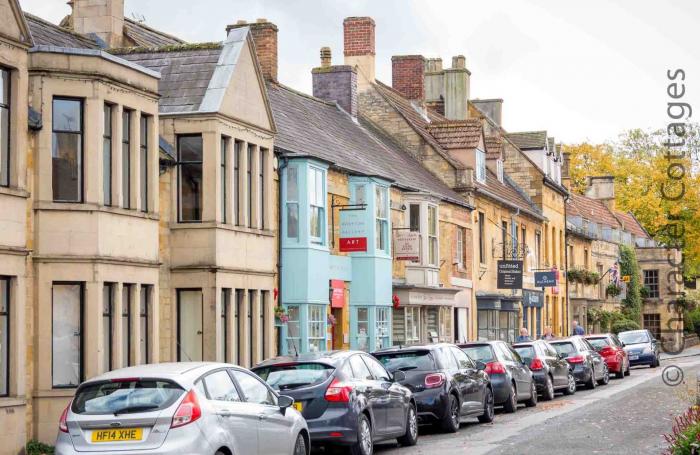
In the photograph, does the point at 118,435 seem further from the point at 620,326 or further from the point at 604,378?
the point at 620,326

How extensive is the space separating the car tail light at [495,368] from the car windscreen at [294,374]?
10.1 metres

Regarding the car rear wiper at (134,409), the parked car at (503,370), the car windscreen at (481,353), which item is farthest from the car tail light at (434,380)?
the car rear wiper at (134,409)

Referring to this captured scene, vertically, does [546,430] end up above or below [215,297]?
below

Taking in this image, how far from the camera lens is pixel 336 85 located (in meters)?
47.3

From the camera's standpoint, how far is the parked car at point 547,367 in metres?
34.4

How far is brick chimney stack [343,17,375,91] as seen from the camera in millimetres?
51000

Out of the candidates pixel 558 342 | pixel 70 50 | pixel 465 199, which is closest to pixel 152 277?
pixel 70 50

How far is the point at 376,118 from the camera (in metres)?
50.6

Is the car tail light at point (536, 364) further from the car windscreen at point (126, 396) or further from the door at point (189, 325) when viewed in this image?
the car windscreen at point (126, 396)

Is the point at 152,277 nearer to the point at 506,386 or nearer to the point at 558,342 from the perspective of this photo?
the point at 506,386

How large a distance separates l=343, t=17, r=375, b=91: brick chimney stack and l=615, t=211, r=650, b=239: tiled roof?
137 feet

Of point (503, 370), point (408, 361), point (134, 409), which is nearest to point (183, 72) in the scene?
point (408, 361)

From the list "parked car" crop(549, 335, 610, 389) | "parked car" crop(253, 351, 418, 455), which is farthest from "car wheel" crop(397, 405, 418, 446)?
"parked car" crop(549, 335, 610, 389)

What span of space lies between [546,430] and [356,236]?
12485 millimetres
